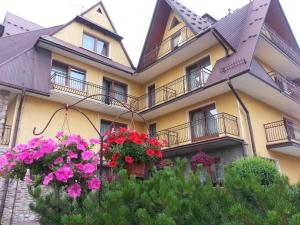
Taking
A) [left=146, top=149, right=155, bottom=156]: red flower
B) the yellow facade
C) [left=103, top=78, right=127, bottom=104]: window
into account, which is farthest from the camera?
[left=103, top=78, right=127, bottom=104]: window

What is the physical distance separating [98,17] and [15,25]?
15.9ft

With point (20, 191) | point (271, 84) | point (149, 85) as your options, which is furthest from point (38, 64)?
point (271, 84)

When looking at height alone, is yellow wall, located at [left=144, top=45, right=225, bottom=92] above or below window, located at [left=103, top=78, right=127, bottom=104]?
above

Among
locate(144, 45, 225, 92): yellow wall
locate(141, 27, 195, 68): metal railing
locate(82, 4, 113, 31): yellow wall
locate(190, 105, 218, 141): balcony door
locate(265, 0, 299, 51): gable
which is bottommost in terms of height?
locate(190, 105, 218, 141): balcony door

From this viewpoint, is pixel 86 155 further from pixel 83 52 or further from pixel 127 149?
pixel 83 52

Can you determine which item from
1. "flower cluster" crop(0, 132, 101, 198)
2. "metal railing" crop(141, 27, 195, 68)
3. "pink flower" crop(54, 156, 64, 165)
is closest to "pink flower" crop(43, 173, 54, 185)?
"flower cluster" crop(0, 132, 101, 198)

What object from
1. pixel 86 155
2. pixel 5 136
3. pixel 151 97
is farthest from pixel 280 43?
pixel 86 155

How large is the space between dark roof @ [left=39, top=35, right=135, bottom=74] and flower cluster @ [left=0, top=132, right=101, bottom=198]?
9288mm

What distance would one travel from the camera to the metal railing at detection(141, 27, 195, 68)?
547 inches

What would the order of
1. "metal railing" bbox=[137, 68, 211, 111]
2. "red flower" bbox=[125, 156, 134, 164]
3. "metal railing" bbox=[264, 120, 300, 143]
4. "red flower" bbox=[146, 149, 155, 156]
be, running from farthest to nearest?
"metal railing" bbox=[137, 68, 211, 111] < "metal railing" bbox=[264, 120, 300, 143] < "red flower" bbox=[146, 149, 155, 156] < "red flower" bbox=[125, 156, 134, 164]

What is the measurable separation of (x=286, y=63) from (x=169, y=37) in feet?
20.0

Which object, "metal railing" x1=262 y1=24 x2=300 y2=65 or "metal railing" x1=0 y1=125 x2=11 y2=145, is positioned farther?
"metal railing" x1=262 y1=24 x2=300 y2=65

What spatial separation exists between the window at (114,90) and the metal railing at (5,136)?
479 centimetres

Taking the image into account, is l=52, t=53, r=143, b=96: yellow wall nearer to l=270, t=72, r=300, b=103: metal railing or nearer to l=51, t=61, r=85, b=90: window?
l=51, t=61, r=85, b=90: window
